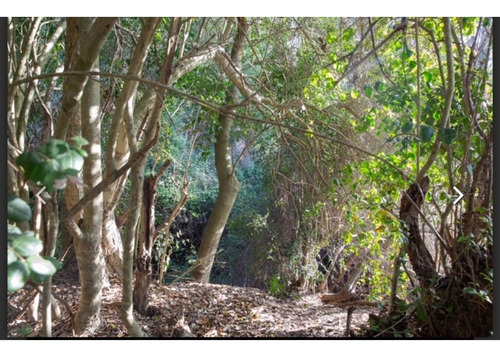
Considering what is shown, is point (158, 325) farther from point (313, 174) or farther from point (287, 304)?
point (313, 174)

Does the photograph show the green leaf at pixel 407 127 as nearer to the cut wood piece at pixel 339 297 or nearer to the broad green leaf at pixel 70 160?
the cut wood piece at pixel 339 297

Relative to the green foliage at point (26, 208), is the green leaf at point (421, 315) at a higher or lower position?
lower

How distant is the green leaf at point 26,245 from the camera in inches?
63.6

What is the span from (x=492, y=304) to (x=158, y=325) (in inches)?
59.6

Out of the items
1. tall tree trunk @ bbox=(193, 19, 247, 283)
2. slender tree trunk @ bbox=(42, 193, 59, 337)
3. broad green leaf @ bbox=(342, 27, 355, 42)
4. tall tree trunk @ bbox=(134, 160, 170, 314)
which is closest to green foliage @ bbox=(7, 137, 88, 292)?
slender tree trunk @ bbox=(42, 193, 59, 337)

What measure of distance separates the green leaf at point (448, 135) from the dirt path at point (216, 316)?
0.90 m

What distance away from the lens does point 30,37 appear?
244cm

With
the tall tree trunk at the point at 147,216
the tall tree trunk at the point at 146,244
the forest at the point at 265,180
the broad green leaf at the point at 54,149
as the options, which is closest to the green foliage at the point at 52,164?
the broad green leaf at the point at 54,149

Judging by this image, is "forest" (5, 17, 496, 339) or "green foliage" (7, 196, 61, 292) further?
"forest" (5, 17, 496, 339)

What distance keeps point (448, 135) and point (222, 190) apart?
112 centimetres

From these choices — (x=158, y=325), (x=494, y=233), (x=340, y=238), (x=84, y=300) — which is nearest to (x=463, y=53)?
(x=494, y=233)

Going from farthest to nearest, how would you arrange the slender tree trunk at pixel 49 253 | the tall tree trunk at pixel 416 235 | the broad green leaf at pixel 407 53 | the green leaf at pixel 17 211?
the tall tree trunk at pixel 416 235
the broad green leaf at pixel 407 53
the slender tree trunk at pixel 49 253
the green leaf at pixel 17 211

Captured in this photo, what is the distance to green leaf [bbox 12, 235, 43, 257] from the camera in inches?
63.6

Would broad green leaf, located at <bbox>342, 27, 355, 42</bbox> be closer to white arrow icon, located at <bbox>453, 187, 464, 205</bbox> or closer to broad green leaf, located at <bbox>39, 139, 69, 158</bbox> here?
white arrow icon, located at <bbox>453, 187, 464, 205</bbox>
